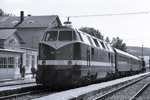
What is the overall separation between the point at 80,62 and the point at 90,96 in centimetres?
269

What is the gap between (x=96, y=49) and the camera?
21.7 metres

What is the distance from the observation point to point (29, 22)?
61.6 metres

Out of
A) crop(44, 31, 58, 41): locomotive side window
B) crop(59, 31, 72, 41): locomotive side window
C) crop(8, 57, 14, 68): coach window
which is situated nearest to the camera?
crop(59, 31, 72, 41): locomotive side window

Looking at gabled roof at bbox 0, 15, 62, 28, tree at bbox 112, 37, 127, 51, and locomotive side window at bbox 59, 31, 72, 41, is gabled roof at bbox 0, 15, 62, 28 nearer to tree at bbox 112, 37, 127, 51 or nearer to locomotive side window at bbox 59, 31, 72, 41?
locomotive side window at bbox 59, 31, 72, 41

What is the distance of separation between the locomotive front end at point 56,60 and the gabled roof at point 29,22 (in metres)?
41.1

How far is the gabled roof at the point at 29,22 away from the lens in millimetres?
60175

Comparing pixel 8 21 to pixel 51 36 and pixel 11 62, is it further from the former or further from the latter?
pixel 51 36

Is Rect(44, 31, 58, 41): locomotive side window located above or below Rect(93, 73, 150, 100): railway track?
above

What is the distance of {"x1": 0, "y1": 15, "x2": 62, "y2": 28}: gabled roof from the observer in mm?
60175

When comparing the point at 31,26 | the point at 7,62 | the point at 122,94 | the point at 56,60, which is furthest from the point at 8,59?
the point at 31,26

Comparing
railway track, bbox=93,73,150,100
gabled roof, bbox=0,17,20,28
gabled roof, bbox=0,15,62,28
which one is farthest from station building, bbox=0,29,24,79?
gabled roof, bbox=0,17,20,28

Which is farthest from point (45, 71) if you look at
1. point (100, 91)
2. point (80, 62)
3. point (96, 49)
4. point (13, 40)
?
point (13, 40)

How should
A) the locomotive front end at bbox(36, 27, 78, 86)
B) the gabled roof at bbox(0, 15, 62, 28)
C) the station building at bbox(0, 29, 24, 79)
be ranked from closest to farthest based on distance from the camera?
1. the locomotive front end at bbox(36, 27, 78, 86)
2. the station building at bbox(0, 29, 24, 79)
3. the gabled roof at bbox(0, 15, 62, 28)

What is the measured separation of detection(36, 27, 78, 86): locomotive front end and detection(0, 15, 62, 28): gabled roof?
41086 mm
